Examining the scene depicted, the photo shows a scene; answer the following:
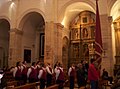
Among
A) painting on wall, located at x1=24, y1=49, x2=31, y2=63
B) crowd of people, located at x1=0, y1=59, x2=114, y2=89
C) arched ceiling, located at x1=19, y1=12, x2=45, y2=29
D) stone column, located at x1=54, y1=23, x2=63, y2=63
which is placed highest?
arched ceiling, located at x1=19, y1=12, x2=45, y2=29

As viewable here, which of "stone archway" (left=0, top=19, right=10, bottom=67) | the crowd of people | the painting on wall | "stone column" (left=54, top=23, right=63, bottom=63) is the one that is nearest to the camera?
the crowd of people

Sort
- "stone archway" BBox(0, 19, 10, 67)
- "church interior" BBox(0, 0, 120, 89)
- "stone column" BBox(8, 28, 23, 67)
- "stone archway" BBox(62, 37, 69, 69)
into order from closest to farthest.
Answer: "church interior" BBox(0, 0, 120, 89) < "stone column" BBox(8, 28, 23, 67) < "stone archway" BBox(62, 37, 69, 69) < "stone archway" BBox(0, 19, 10, 67)

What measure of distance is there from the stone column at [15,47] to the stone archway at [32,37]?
582mm

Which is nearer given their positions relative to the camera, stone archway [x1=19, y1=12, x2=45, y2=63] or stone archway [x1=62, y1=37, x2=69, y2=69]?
stone archway [x1=19, y1=12, x2=45, y2=63]

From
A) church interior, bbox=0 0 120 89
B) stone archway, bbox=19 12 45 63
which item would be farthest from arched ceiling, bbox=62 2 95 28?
stone archway, bbox=19 12 45 63

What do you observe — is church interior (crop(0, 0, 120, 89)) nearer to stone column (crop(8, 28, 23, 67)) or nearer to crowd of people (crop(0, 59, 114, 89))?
stone column (crop(8, 28, 23, 67))

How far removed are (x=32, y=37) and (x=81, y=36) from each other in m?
5.32

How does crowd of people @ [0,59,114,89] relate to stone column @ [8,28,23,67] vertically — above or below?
below

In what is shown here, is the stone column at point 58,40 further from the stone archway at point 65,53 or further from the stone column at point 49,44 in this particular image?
the stone archway at point 65,53

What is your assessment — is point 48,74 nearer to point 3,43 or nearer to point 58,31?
point 58,31

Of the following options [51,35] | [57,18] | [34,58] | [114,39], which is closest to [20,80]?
[51,35]

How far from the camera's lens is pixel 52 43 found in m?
15.4

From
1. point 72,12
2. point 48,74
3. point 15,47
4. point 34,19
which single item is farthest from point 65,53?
point 48,74

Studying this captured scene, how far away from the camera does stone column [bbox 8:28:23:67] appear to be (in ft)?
55.9
